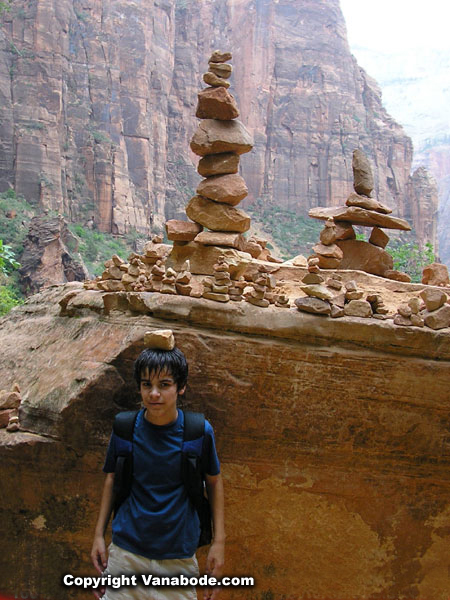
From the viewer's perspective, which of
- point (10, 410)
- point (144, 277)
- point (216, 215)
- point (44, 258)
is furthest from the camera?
point (44, 258)

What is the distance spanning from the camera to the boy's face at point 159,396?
324 cm

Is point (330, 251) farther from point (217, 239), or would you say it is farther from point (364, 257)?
point (217, 239)

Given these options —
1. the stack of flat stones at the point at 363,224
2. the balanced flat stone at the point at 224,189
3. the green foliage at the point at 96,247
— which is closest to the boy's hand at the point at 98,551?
the balanced flat stone at the point at 224,189

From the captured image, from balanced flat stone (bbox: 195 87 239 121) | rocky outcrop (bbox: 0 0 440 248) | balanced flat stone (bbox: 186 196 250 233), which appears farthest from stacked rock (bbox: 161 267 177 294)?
rocky outcrop (bbox: 0 0 440 248)

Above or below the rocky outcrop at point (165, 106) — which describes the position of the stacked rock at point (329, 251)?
below

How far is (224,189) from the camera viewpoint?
6301 mm

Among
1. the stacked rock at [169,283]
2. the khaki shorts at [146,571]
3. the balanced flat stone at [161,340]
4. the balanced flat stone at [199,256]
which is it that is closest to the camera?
the khaki shorts at [146,571]

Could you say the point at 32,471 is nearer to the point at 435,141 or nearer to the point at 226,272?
the point at 226,272

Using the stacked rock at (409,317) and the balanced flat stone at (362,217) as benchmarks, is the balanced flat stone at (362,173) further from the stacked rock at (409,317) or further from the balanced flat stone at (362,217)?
the stacked rock at (409,317)

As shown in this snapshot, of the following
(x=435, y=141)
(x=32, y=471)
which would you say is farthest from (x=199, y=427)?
(x=435, y=141)

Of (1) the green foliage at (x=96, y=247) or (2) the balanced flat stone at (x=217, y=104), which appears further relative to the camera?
(1) the green foliage at (x=96, y=247)

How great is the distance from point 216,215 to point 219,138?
32.9 inches

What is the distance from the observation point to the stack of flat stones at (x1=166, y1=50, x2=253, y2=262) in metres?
6.32

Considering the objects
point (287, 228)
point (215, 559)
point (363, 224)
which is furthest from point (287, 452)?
point (287, 228)
